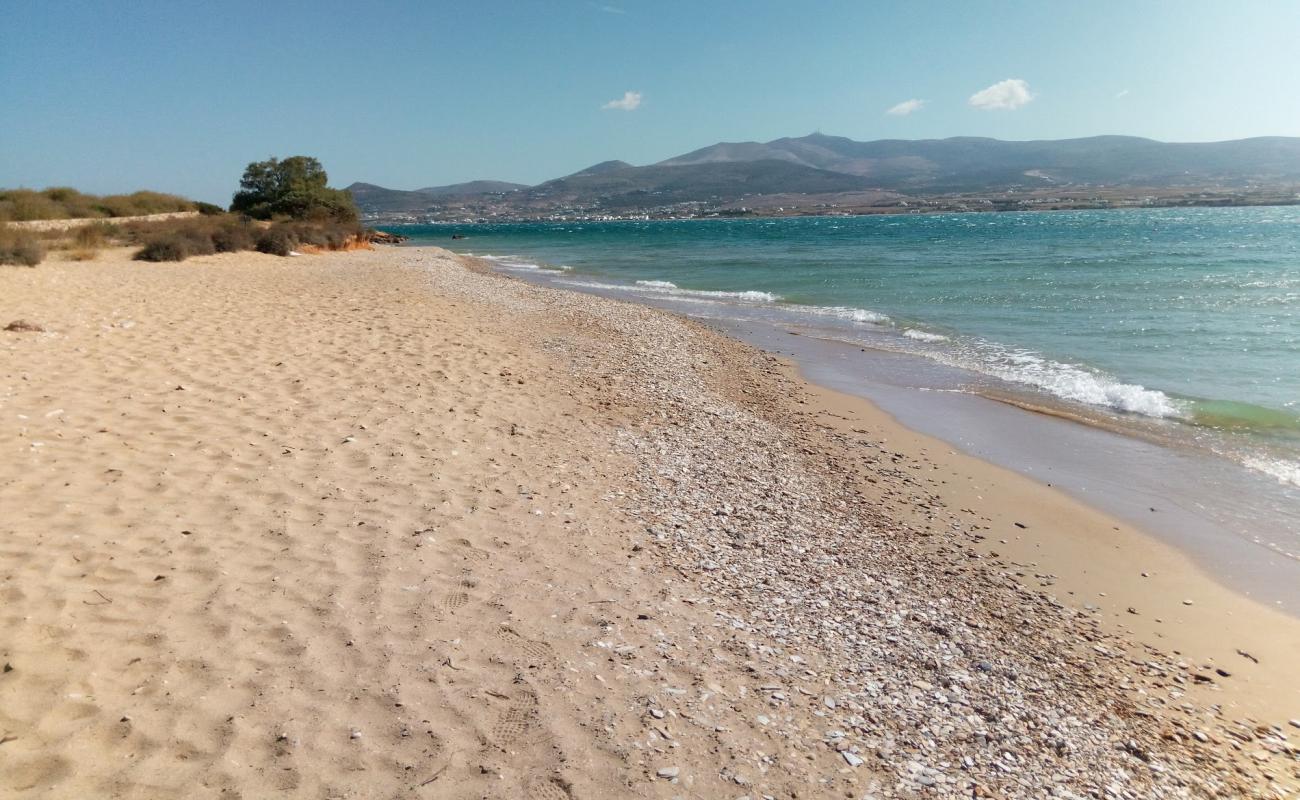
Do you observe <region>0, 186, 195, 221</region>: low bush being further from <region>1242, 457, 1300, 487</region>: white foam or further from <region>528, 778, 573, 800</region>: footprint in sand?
<region>1242, 457, 1300, 487</region>: white foam

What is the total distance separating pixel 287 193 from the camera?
126 feet

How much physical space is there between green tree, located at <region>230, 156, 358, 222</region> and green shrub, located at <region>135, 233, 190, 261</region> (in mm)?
16899

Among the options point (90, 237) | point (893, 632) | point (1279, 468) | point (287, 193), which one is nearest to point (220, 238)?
point (90, 237)

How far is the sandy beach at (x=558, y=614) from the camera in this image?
2.97m

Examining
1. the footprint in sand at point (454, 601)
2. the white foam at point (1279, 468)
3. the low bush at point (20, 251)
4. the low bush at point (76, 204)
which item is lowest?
the white foam at point (1279, 468)

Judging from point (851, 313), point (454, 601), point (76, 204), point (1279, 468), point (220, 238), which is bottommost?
point (1279, 468)

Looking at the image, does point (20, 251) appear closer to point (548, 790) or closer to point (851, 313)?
point (548, 790)

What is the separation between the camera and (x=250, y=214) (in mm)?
38094

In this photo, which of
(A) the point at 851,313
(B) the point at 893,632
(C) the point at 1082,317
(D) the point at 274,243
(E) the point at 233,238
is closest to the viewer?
(B) the point at 893,632

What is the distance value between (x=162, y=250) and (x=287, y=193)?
→ 59.9 feet

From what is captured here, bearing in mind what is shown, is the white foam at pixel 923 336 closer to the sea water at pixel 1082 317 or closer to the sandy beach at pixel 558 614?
the sea water at pixel 1082 317

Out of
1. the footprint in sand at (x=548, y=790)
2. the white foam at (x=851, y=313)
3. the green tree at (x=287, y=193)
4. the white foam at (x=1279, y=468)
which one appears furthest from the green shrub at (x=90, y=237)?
the white foam at (x=1279, y=468)

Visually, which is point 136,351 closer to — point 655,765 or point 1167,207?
point 655,765

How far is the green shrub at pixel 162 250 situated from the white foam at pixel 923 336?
2220 centimetres
